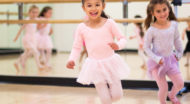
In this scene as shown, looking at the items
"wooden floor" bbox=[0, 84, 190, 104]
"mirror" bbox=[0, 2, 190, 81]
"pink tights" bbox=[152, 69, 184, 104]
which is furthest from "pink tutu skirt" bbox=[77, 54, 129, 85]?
"mirror" bbox=[0, 2, 190, 81]

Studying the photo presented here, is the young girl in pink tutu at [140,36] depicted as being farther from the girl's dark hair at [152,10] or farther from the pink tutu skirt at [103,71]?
the pink tutu skirt at [103,71]

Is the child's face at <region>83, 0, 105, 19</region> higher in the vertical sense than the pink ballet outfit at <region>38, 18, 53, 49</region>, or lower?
higher

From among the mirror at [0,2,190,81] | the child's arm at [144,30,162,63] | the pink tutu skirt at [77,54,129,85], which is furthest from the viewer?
the mirror at [0,2,190,81]

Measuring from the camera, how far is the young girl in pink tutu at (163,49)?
9.16 feet

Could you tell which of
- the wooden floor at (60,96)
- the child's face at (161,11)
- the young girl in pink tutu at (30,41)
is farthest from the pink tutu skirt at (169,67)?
Result: the young girl in pink tutu at (30,41)

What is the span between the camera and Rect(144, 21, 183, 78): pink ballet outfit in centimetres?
280

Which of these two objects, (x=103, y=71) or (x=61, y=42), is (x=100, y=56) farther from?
(x=61, y=42)

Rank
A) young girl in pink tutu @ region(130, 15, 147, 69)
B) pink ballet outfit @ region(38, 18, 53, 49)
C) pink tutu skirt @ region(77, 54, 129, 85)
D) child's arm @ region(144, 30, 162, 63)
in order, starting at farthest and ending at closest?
pink ballet outfit @ region(38, 18, 53, 49) < young girl in pink tutu @ region(130, 15, 147, 69) < child's arm @ region(144, 30, 162, 63) < pink tutu skirt @ region(77, 54, 129, 85)

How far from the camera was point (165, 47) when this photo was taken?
2.81 m

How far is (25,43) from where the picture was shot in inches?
236

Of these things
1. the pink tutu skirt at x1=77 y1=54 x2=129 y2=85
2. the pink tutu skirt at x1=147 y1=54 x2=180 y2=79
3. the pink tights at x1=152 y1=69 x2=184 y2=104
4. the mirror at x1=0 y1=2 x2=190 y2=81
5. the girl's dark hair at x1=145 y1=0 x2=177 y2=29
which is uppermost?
the girl's dark hair at x1=145 y1=0 x2=177 y2=29

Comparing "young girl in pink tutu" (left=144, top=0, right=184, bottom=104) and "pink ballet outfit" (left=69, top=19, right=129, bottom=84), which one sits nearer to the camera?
"pink ballet outfit" (left=69, top=19, right=129, bottom=84)

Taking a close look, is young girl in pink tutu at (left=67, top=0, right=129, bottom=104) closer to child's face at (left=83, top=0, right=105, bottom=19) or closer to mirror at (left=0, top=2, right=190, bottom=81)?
child's face at (left=83, top=0, right=105, bottom=19)

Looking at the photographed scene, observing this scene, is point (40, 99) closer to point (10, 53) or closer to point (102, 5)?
point (102, 5)
